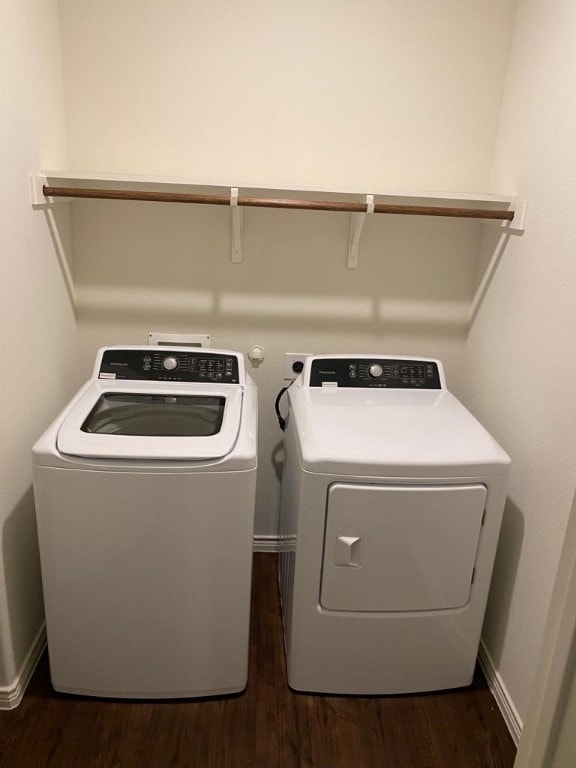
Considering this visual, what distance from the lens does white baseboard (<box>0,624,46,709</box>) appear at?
1726 mm

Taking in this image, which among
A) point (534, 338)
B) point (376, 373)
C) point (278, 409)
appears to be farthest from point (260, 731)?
point (534, 338)

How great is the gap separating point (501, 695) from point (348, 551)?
0.74 meters

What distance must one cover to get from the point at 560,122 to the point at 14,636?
2175mm

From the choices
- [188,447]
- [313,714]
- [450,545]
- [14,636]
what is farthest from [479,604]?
[14,636]

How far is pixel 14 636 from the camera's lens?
1735mm

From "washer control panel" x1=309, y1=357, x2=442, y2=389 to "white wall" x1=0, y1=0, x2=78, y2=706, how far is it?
911mm

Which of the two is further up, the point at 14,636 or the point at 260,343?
the point at 260,343

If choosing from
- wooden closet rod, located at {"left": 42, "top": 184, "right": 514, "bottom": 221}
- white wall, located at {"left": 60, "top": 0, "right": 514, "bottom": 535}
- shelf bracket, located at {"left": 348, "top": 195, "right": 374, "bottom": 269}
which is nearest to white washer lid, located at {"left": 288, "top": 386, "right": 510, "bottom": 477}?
white wall, located at {"left": 60, "top": 0, "right": 514, "bottom": 535}

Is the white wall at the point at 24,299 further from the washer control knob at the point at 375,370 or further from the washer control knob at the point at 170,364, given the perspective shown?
the washer control knob at the point at 375,370

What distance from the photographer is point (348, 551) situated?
1.62 metres

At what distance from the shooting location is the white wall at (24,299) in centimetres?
157

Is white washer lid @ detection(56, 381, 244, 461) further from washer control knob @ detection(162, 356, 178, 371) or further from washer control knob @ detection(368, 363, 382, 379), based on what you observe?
washer control knob @ detection(368, 363, 382, 379)

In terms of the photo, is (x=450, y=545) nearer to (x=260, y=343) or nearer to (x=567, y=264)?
(x=567, y=264)

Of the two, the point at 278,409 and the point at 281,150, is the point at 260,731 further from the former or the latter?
the point at 281,150
